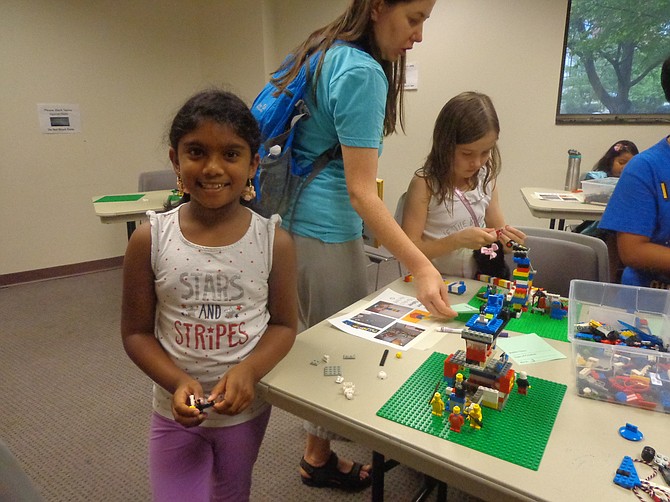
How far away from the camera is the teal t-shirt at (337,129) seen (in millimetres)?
1169

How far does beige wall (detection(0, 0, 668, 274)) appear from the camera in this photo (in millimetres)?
3732

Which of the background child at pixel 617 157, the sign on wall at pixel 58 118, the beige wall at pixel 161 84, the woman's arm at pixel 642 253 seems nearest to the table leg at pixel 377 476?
the woman's arm at pixel 642 253

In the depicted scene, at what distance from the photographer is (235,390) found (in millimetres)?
946

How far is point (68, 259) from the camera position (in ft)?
14.0

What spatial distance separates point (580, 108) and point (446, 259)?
2.61 m

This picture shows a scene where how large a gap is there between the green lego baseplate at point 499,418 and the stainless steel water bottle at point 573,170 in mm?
2929

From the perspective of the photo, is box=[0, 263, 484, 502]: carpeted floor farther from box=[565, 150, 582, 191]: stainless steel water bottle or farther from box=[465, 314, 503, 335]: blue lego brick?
box=[565, 150, 582, 191]: stainless steel water bottle

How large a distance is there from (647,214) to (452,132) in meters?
0.70

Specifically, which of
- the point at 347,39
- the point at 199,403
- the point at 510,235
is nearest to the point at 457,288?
the point at 510,235

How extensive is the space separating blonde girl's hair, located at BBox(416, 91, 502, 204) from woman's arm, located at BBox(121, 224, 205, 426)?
108 centimetres

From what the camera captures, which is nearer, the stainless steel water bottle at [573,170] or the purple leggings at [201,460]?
the purple leggings at [201,460]

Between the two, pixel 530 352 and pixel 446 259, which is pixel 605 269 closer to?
pixel 446 259

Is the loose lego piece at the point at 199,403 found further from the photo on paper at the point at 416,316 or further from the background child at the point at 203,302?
the photo on paper at the point at 416,316

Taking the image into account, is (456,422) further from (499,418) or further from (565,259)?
(565,259)
